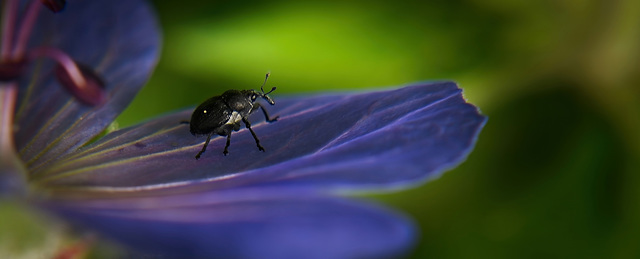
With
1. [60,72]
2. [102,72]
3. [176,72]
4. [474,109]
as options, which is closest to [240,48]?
[176,72]

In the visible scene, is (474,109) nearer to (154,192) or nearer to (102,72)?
(154,192)

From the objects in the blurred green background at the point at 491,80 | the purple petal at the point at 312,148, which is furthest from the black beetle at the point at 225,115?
the blurred green background at the point at 491,80

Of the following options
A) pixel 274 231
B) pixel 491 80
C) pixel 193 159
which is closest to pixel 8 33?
pixel 193 159

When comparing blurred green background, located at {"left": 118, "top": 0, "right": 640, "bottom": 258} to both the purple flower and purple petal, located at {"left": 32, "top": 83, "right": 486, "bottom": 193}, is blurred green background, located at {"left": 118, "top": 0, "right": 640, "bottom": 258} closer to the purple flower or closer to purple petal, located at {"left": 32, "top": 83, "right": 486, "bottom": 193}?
the purple flower

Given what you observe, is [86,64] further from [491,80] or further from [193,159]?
[491,80]

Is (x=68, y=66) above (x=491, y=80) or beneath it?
above

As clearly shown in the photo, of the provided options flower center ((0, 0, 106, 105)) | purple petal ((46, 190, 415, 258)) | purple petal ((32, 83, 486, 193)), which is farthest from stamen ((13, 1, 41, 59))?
purple petal ((46, 190, 415, 258))

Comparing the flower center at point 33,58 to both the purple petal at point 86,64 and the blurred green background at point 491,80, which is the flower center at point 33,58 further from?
the blurred green background at point 491,80

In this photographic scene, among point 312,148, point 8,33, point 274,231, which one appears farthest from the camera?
point 8,33
